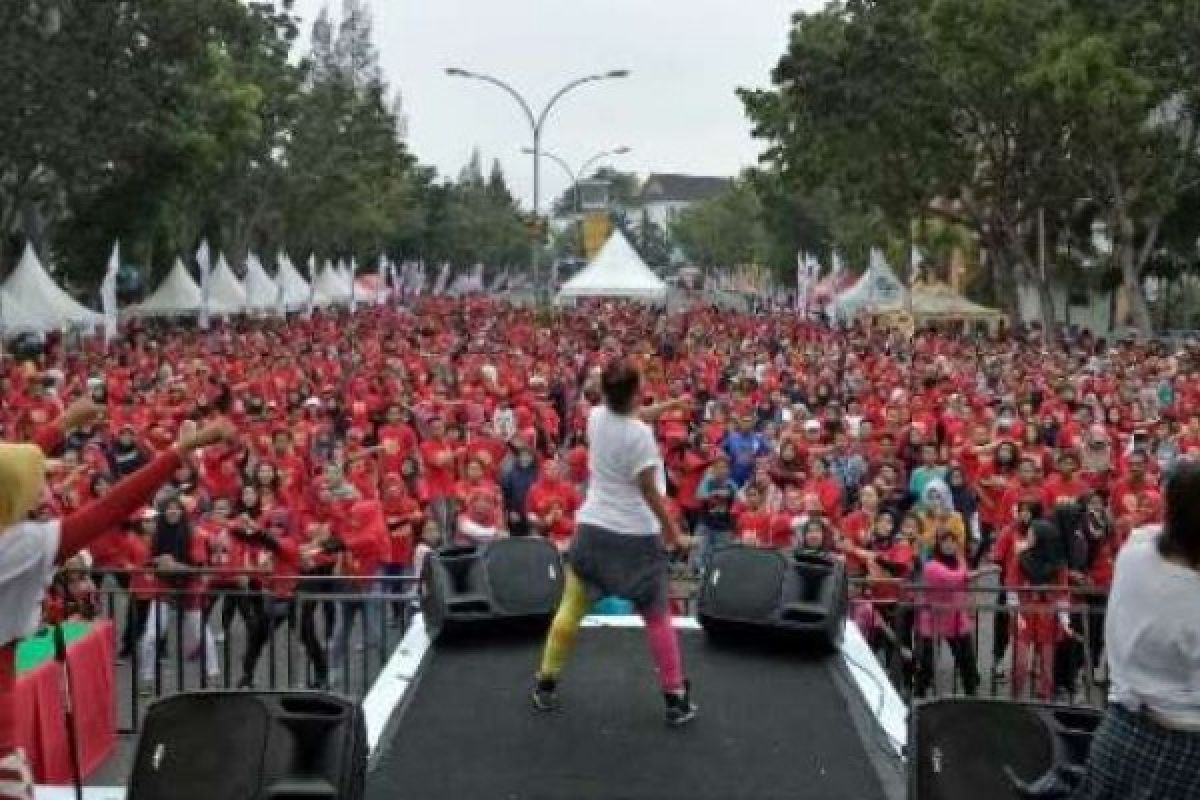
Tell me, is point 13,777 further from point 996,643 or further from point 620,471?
point 996,643

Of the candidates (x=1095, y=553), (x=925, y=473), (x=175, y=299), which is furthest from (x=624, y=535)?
(x=175, y=299)

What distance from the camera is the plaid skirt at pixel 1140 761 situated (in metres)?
4.21

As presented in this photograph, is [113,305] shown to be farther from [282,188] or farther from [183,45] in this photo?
[282,188]

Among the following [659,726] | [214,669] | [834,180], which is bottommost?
[214,669]

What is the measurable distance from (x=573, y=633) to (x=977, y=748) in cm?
197

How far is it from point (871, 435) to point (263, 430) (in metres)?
5.92

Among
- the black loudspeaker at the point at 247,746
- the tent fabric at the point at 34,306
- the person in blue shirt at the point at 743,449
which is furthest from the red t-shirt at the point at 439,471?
the tent fabric at the point at 34,306

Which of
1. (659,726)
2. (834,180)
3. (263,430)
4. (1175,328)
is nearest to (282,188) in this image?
(834,180)

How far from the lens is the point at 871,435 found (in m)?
16.7

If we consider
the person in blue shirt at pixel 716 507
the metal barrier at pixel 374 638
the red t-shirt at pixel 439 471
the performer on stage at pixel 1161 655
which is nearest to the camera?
the performer on stage at pixel 1161 655

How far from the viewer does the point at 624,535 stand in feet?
22.8

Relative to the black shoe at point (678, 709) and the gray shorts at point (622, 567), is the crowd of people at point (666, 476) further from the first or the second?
the black shoe at point (678, 709)

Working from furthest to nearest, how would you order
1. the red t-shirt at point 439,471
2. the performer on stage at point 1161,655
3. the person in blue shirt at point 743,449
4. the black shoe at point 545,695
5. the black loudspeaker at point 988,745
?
the person in blue shirt at point 743,449 < the red t-shirt at point 439,471 < the black shoe at point 545,695 < the black loudspeaker at point 988,745 < the performer on stage at point 1161,655

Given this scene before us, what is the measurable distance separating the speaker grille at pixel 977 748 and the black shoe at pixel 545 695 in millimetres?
2044
